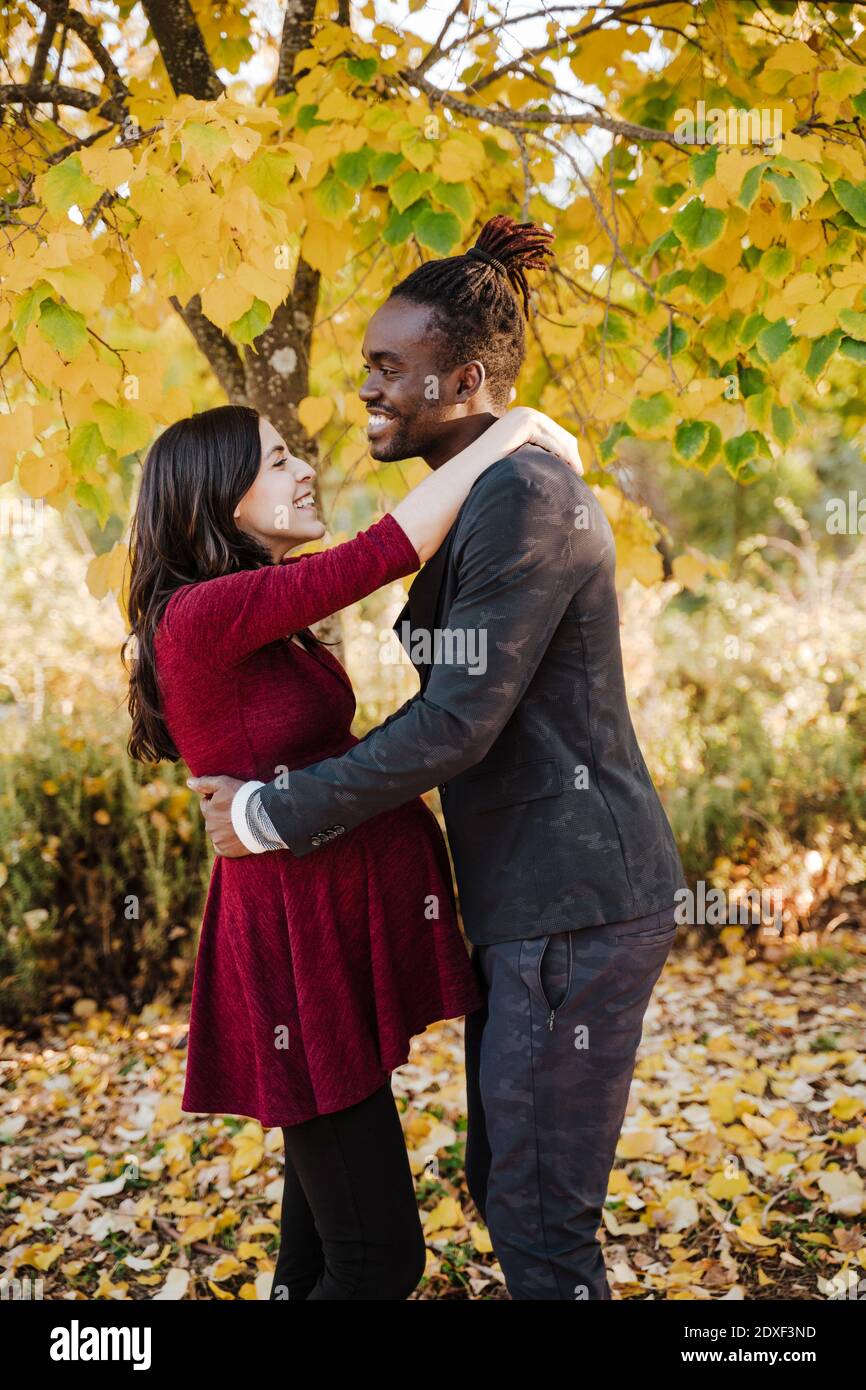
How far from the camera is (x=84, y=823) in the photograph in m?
4.48

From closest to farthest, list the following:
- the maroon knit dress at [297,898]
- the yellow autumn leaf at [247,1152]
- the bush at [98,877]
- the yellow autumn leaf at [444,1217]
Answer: the maroon knit dress at [297,898]
the yellow autumn leaf at [444,1217]
the yellow autumn leaf at [247,1152]
the bush at [98,877]

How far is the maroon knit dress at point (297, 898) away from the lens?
1855 millimetres

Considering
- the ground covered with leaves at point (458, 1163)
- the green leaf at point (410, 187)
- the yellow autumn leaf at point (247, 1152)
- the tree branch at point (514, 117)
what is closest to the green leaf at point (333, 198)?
the green leaf at point (410, 187)

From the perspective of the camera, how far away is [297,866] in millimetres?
1926

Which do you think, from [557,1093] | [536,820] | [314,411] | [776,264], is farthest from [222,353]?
[557,1093]

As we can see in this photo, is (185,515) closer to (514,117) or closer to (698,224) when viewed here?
(698,224)

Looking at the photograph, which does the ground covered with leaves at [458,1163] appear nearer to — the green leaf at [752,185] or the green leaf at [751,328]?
the green leaf at [751,328]

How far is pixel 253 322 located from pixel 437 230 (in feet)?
1.72

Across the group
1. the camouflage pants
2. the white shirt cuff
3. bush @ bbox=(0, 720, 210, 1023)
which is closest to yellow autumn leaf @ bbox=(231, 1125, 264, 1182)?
bush @ bbox=(0, 720, 210, 1023)

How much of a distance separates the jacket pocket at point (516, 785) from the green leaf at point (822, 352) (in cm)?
99

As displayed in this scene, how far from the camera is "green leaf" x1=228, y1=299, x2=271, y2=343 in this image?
7.04 feet

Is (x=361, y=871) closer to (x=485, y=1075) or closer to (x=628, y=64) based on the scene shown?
(x=485, y=1075)

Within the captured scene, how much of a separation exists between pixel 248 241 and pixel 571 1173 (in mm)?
1739

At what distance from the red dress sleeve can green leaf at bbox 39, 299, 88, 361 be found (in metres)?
0.46
